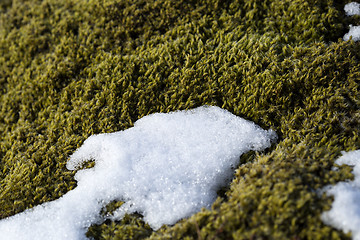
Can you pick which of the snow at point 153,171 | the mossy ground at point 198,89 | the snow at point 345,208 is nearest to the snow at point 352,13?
the mossy ground at point 198,89

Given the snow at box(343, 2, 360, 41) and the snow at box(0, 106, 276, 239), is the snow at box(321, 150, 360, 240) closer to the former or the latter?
the snow at box(0, 106, 276, 239)

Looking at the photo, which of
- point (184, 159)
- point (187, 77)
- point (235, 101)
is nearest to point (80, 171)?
point (184, 159)

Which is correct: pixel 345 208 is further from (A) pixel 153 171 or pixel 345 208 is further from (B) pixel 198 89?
(B) pixel 198 89

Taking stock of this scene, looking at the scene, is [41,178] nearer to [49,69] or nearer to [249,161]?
[49,69]

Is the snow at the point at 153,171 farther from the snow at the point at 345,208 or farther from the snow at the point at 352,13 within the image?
the snow at the point at 352,13

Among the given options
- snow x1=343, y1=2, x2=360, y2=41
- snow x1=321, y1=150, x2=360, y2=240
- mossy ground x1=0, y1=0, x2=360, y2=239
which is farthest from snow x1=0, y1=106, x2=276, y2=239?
snow x1=343, y1=2, x2=360, y2=41

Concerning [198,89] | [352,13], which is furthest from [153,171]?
[352,13]

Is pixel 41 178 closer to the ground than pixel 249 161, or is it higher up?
closer to the ground

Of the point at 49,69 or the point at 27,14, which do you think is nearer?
the point at 49,69
